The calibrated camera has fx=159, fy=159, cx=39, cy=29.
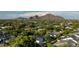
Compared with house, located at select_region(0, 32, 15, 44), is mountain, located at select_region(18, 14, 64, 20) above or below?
above

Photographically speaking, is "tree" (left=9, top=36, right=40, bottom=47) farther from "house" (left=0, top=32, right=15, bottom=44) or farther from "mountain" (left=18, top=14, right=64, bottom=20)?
"mountain" (left=18, top=14, right=64, bottom=20)

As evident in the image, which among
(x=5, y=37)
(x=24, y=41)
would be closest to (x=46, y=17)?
(x=24, y=41)

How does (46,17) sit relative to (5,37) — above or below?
above

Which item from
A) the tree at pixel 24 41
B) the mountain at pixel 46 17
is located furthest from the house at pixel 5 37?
the mountain at pixel 46 17

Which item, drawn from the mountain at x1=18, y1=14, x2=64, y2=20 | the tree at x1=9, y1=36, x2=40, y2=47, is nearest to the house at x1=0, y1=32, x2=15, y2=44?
the tree at x1=9, y1=36, x2=40, y2=47

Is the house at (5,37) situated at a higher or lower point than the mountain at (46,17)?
lower

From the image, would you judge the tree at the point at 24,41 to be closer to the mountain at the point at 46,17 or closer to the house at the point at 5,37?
the house at the point at 5,37

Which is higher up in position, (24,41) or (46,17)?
(46,17)

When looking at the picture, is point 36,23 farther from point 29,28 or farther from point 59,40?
point 59,40

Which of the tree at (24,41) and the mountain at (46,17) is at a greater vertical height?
the mountain at (46,17)

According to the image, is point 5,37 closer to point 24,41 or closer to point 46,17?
point 24,41
